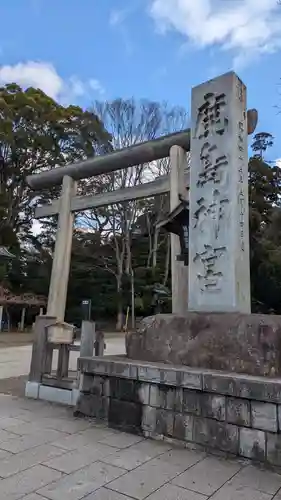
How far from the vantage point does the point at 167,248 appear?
2253cm

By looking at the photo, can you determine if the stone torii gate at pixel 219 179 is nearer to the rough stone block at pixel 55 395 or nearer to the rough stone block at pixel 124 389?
the rough stone block at pixel 124 389

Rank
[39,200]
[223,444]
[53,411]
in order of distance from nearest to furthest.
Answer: [223,444], [53,411], [39,200]

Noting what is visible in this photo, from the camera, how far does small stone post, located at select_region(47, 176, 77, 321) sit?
8.84m

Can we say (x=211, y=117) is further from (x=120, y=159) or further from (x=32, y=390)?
(x=32, y=390)

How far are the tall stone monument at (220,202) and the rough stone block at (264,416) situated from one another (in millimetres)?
1060

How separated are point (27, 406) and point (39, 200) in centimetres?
1820

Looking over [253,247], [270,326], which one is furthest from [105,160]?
[253,247]

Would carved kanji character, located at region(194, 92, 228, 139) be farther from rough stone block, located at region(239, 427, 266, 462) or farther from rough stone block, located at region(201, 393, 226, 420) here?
rough stone block, located at region(239, 427, 266, 462)

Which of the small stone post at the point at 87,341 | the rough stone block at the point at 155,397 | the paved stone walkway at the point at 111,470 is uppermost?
the small stone post at the point at 87,341

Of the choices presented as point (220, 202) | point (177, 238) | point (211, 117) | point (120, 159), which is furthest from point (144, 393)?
point (120, 159)

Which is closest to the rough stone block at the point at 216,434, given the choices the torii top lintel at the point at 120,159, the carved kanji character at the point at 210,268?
the carved kanji character at the point at 210,268

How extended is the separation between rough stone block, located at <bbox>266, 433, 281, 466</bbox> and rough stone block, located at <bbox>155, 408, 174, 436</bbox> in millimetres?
845

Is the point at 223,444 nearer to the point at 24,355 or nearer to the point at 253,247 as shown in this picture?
the point at 24,355

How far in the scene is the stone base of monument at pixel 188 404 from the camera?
2.74m
